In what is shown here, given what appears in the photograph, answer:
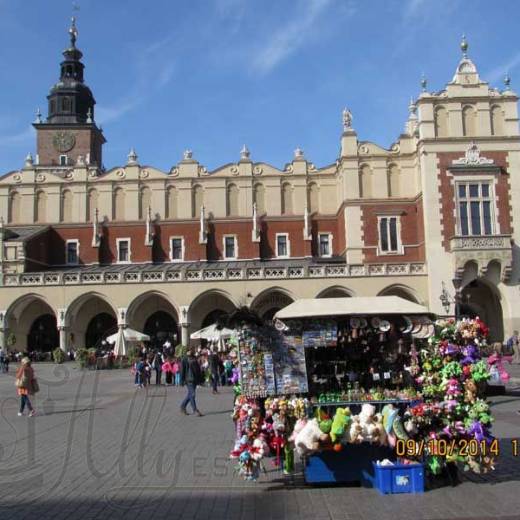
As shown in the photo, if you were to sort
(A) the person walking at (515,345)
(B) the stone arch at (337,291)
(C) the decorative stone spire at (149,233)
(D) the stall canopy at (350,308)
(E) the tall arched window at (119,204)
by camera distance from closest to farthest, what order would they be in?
1. (D) the stall canopy at (350,308)
2. (A) the person walking at (515,345)
3. (B) the stone arch at (337,291)
4. (C) the decorative stone spire at (149,233)
5. (E) the tall arched window at (119,204)

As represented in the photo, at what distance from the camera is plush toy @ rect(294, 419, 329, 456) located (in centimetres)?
787

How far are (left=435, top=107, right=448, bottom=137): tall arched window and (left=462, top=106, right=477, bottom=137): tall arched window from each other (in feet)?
3.21

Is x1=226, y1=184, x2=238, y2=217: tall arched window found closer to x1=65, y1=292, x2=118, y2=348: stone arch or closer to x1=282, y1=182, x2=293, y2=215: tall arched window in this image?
x1=282, y1=182, x2=293, y2=215: tall arched window

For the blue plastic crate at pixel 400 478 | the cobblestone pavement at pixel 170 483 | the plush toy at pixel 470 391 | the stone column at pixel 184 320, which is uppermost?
the stone column at pixel 184 320

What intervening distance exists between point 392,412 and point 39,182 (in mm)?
38554

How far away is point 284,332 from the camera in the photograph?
8930mm

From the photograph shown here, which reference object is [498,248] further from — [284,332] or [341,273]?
[284,332]

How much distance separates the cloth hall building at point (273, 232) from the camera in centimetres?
3634

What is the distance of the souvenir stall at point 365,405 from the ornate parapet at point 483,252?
27.3 metres

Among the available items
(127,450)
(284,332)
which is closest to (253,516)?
(284,332)

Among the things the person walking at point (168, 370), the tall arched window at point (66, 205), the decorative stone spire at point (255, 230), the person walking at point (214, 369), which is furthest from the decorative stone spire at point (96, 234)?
the person walking at point (214, 369)

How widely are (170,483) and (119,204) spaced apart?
35.8 meters

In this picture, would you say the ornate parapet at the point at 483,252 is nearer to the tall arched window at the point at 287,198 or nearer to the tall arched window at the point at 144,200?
the tall arched window at the point at 287,198

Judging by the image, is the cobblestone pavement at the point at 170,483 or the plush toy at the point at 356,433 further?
the plush toy at the point at 356,433
